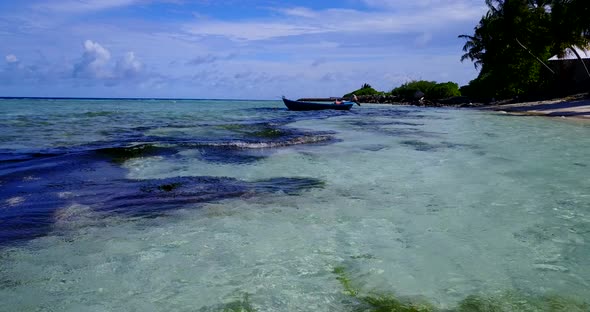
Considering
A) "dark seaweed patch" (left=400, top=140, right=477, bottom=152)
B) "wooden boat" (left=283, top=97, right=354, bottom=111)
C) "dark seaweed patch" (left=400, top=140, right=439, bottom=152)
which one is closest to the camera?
"dark seaweed patch" (left=400, top=140, right=439, bottom=152)

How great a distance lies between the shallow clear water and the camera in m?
3.52

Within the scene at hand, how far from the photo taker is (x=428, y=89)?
6569 centimetres

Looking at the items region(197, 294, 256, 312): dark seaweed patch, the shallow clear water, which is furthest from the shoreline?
region(197, 294, 256, 312): dark seaweed patch

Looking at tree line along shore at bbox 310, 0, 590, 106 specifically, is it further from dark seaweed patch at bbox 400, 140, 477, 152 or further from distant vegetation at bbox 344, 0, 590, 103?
dark seaweed patch at bbox 400, 140, 477, 152

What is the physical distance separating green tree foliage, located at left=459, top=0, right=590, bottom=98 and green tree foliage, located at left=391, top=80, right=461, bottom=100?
44.2 ft

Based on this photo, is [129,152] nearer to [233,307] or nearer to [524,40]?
[233,307]

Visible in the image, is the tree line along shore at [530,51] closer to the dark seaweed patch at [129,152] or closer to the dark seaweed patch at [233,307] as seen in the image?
the dark seaweed patch at [129,152]

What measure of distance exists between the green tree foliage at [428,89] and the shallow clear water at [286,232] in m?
54.5

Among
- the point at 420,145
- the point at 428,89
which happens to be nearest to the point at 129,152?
the point at 420,145

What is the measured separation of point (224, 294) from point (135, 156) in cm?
855

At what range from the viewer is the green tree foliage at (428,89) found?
61438 millimetres

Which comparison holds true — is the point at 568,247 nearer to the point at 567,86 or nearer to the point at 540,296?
the point at 540,296

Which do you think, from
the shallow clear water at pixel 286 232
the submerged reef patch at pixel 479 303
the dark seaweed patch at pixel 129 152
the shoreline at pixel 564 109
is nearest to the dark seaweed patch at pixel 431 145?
the shallow clear water at pixel 286 232

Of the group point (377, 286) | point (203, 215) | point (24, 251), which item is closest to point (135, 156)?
point (203, 215)
